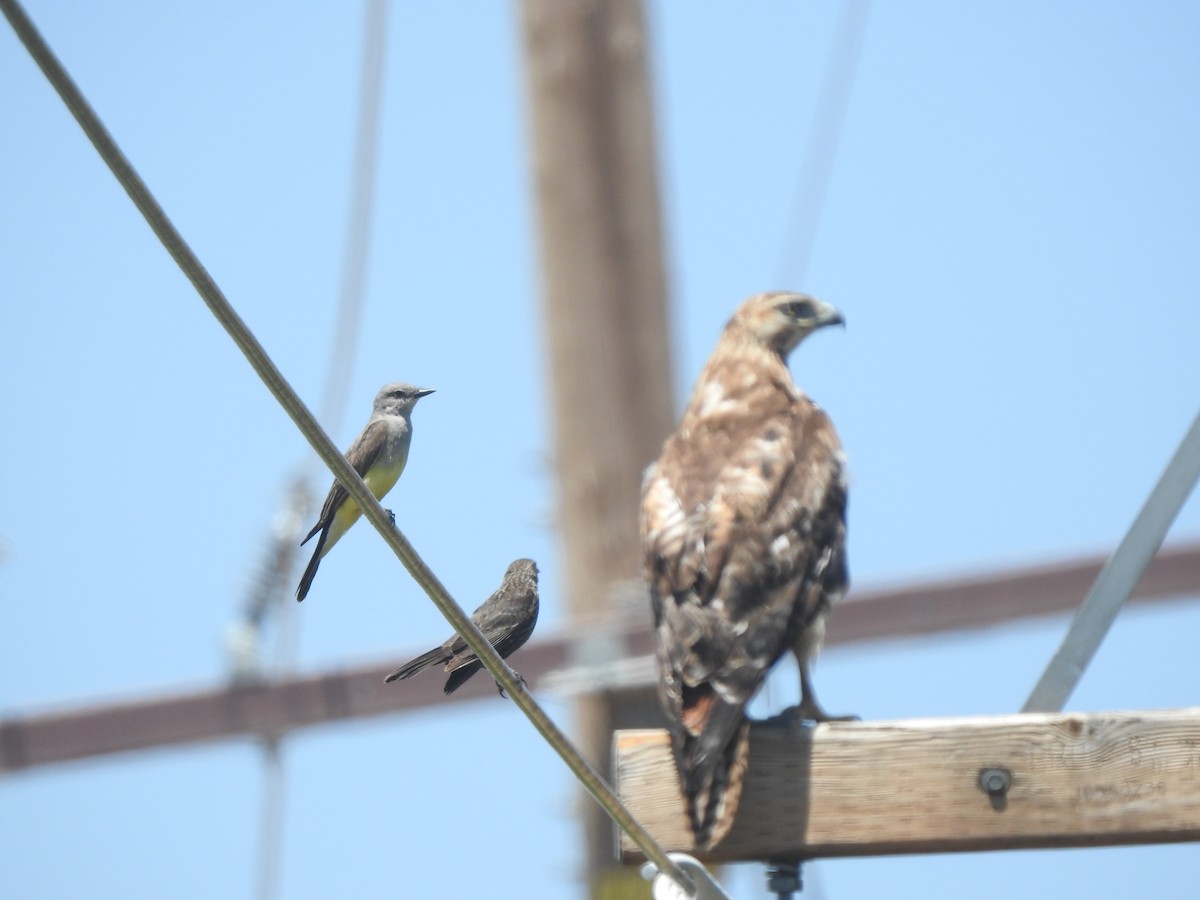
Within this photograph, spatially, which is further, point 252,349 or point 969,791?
point 969,791

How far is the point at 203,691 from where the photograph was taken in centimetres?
613

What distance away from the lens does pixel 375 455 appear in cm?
360

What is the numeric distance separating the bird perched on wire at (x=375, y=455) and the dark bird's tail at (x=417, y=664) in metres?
0.47

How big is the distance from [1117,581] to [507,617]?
5.42 ft

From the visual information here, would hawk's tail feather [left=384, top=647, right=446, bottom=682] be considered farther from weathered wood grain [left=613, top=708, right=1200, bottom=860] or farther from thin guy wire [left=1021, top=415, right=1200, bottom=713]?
thin guy wire [left=1021, top=415, right=1200, bottom=713]

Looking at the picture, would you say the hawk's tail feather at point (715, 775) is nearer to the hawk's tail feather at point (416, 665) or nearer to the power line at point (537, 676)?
the hawk's tail feather at point (416, 665)

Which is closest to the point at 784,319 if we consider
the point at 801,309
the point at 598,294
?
the point at 801,309

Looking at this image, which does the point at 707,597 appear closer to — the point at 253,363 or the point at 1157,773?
the point at 1157,773

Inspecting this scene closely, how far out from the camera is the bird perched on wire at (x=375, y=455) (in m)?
3.24

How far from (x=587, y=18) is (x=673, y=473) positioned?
2.49 meters

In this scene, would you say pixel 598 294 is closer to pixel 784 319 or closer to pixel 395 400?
pixel 784 319

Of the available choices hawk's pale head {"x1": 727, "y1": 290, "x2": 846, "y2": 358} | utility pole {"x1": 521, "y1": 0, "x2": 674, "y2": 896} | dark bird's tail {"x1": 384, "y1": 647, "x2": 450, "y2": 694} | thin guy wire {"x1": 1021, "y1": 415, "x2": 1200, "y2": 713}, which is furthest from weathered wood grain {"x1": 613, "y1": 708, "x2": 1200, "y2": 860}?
utility pole {"x1": 521, "y1": 0, "x2": 674, "y2": 896}

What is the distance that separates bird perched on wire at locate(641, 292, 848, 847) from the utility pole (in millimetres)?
1157

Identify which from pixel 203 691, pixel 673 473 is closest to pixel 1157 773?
pixel 673 473
